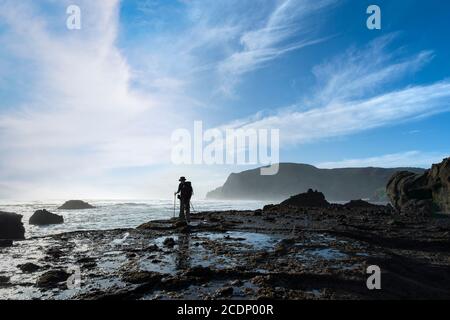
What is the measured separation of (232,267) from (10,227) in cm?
2459

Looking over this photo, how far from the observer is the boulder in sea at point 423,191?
37.0 metres

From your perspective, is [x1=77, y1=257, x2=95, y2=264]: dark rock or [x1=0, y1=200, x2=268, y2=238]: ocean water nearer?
[x1=77, y1=257, x2=95, y2=264]: dark rock

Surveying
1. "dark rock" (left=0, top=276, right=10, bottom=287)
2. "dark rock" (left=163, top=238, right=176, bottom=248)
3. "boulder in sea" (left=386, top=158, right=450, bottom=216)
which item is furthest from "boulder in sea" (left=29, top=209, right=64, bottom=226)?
"boulder in sea" (left=386, top=158, right=450, bottom=216)

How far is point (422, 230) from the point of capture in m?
18.6

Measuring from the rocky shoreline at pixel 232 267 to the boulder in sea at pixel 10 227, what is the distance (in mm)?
12302

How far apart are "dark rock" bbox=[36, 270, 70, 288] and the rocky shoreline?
0.02 meters

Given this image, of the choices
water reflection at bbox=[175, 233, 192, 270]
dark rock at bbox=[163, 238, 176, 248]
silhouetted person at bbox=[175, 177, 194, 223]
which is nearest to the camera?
water reflection at bbox=[175, 233, 192, 270]

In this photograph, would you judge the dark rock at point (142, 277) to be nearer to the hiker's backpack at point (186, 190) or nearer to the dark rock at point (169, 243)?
the dark rock at point (169, 243)

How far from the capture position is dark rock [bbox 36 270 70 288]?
8763mm

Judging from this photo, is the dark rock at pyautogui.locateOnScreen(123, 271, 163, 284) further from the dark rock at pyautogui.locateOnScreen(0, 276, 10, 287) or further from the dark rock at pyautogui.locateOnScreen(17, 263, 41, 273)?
the dark rock at pyautogui.locateOnScreen(17, 263, 41, 273)
